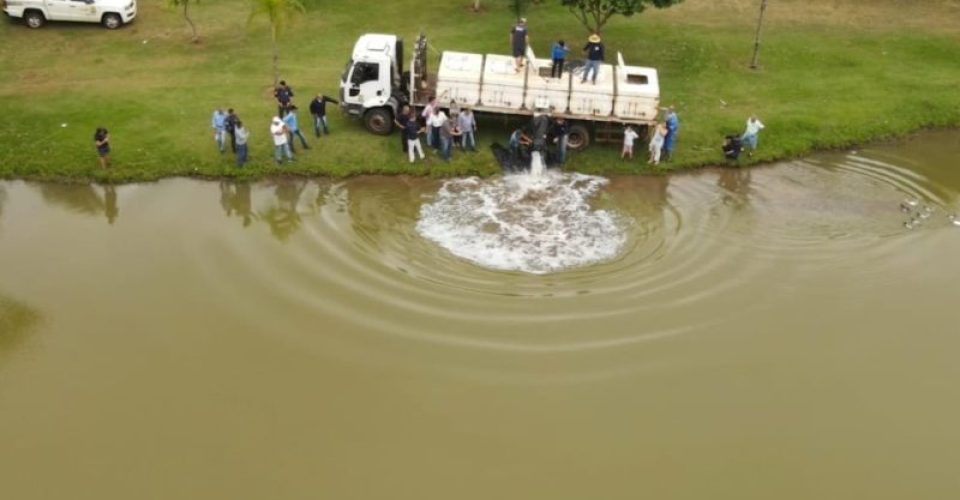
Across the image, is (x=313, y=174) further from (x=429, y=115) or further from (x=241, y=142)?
(x=429, y=115)

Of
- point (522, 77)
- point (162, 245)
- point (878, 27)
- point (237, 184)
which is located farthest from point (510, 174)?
point (878, 27)

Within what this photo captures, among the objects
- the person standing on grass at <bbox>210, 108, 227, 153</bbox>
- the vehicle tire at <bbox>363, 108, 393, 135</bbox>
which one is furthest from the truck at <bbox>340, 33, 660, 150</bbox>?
the person standing on grass at <bbox>210, 108, 227, 153</bbox>

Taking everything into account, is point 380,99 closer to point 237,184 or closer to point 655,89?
point 237,184

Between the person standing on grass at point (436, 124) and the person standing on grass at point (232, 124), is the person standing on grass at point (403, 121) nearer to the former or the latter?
the person standing on grass at point (436, 124)

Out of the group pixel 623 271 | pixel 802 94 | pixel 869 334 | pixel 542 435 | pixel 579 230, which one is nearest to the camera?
pixel 542 435

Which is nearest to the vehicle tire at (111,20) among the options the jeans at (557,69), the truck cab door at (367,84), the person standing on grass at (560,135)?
the truck cab door at (367,84)

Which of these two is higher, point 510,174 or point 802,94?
point 802,94

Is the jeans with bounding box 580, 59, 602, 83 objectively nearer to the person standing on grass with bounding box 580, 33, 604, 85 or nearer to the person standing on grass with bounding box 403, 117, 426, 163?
the person standing on grass with bounding box 580, 33, 604, 85
